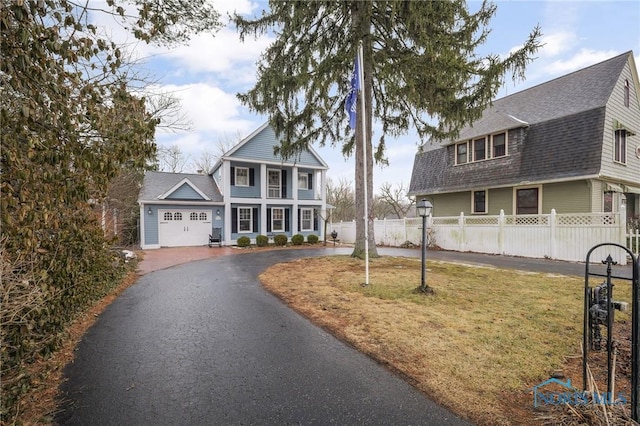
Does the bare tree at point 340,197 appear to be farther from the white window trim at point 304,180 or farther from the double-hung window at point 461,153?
the double-hung window at point 461,153

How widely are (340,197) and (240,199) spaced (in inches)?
728

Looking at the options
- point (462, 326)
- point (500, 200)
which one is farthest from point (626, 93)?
point (462, 326)

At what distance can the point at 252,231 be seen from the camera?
1897 centimetres

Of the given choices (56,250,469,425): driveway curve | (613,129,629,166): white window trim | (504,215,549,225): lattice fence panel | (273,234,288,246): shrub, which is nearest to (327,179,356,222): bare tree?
(273,234,288,246): shrub

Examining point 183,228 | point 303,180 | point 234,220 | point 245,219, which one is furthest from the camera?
point 303,180

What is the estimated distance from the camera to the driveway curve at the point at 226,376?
96.0 inches

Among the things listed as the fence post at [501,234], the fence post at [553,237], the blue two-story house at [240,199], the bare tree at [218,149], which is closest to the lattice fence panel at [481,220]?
the fence post at [501,234]

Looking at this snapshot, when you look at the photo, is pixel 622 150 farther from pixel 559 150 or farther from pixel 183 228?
pixel 183 228

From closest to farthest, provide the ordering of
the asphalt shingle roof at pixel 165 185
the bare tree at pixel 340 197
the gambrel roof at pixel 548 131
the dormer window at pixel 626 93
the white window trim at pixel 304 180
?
the gambrel roof at pixel 548 131 → the dormer window at pixel 626 93 → the asphalt shingle roof at pixel 165 185 → the white window trim at pixel 304 180 → the bare tree at pixel 340 197

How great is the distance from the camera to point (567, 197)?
12.2m

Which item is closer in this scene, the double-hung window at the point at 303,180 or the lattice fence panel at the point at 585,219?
the lattice fence panel at the point at 585,219

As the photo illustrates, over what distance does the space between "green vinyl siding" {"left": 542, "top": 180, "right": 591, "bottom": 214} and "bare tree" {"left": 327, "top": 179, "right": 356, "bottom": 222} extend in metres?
23.0

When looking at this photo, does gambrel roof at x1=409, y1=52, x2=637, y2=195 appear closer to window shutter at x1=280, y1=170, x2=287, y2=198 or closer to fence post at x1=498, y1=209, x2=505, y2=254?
fence post at x1=498, y1=209, x2=505, y2=254

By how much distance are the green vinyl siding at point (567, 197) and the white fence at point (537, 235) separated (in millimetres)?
1425
